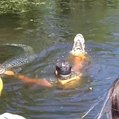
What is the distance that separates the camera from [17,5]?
50.1 feet

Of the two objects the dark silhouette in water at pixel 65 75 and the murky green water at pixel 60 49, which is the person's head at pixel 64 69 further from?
the murky green water at pixel 60 49

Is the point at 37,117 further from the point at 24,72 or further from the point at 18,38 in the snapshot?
the point at 18,38

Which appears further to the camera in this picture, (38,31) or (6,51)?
(38,31)

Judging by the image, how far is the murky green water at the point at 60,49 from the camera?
6.05m

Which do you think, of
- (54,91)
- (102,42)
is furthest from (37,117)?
(102,42)

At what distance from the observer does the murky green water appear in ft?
19.9

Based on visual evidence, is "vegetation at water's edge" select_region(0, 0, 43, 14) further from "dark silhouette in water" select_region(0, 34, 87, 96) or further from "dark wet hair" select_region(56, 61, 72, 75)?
"dark wet hair" select_region(56, 61, 72, 75)

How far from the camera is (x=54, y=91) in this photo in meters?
6.62

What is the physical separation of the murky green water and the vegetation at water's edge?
44 centimetres

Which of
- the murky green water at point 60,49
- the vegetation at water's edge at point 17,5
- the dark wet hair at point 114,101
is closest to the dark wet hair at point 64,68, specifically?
the murky green water at point 60,49

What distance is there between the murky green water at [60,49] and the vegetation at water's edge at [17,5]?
1.45 feet

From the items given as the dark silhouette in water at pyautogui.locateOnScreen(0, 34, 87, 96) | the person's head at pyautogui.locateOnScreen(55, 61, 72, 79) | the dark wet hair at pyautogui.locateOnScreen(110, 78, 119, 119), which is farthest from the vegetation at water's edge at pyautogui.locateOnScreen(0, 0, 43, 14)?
the dark wet hair at pyautogui.locateOnScreen(110, 78, 119, 119)

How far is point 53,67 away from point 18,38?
9.09 feet

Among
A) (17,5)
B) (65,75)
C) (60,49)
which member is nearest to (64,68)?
(65,75)
